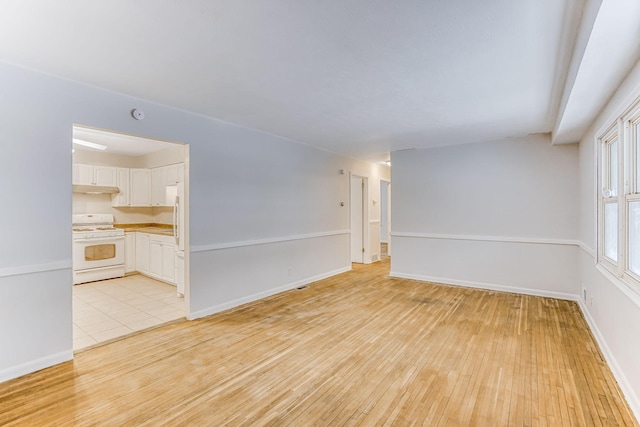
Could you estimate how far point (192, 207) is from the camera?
11.8 ft

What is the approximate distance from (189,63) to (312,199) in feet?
11.2

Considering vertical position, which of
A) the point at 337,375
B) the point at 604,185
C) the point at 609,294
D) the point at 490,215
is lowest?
the point at 337,375

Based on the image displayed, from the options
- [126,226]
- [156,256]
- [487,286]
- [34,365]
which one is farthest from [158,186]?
[487,286]

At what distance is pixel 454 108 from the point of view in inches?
133

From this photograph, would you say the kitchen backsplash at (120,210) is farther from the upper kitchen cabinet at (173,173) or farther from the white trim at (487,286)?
the white trim at (487,286)

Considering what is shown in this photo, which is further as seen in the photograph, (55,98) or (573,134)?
(573,134)

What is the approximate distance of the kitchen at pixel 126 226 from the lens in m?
4.29

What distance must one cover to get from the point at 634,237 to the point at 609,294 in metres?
0.70

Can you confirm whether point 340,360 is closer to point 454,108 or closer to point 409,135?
point 454,108

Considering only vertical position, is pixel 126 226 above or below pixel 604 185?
below

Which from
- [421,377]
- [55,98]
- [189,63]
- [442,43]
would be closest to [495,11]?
[442,43]

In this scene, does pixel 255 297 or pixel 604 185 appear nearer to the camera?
pixel 604 185

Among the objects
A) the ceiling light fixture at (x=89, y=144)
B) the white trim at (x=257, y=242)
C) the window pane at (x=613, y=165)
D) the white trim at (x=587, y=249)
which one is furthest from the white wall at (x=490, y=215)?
the ceiling light fixture at (x=89, y=144)

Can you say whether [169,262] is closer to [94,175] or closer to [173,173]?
[173,173]
